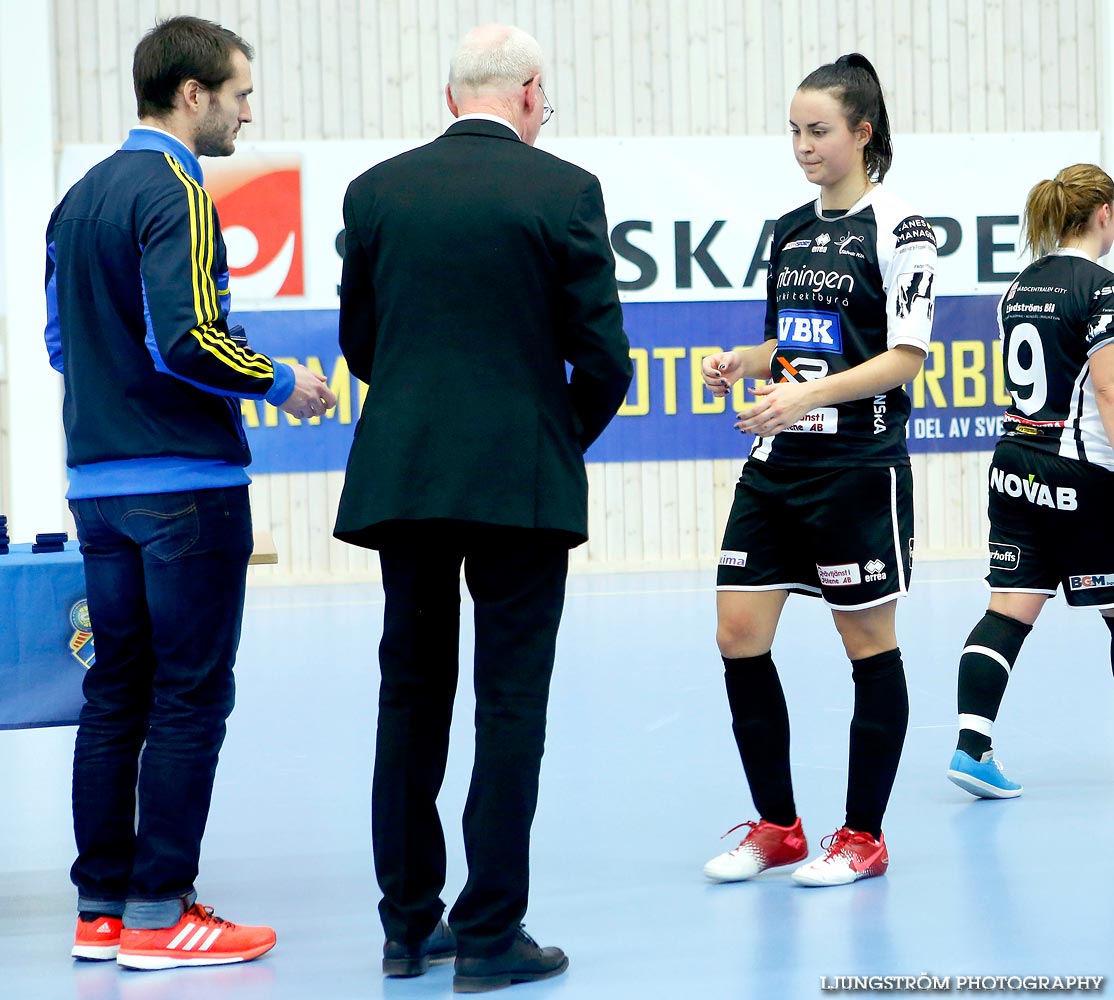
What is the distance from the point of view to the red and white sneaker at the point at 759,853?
2.67 metres

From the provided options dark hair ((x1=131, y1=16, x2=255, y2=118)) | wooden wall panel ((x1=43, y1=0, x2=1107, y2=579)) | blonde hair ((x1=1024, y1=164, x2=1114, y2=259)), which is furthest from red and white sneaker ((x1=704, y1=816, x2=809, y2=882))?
wooden wall panel ((x1=43, y1=0, x2=1107, y2=579))

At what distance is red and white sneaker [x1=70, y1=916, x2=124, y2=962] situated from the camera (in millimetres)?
2334

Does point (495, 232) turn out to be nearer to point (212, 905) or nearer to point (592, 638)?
point (212, 905)

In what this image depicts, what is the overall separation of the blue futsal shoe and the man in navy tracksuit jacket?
1.64m

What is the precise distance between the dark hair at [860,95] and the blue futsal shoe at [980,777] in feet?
4.46

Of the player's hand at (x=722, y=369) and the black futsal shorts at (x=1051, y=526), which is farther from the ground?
the player's hand at (x=722, y=369)

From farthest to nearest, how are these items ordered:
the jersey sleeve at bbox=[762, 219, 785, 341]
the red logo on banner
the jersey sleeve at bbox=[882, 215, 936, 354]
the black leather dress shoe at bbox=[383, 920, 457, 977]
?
the red logo on banner
the jersey sleeve at bbox=[762, 219, 785, 341]
the jersey sleeve at bbox=[882, 215, 936, 354]
the black leather dress shoe at bbox=[383, 920, 457, 977]

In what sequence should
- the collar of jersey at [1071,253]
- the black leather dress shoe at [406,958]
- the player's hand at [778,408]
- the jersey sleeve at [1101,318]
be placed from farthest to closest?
1. the collar of jersey at [1071,253]
2. the jersey sleeve at [1101,318]
3. the player's hand at [778,408]
4. the black leather dress shoe at [406,958]

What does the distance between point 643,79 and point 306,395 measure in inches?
245

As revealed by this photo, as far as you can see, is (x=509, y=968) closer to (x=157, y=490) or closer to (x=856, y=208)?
(x=157, y=490)

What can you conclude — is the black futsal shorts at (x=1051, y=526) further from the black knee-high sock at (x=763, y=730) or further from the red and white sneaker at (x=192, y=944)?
the red and white sneaker at (x=192, y=944)

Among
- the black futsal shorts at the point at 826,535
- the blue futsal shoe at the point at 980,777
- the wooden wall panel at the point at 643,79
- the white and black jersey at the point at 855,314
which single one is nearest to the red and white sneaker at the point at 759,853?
the black futsal shorts at the point at 826,535

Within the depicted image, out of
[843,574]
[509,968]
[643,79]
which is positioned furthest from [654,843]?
[643,79]

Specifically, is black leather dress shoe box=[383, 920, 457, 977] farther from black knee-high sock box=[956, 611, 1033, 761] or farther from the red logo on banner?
the red logo on banner
